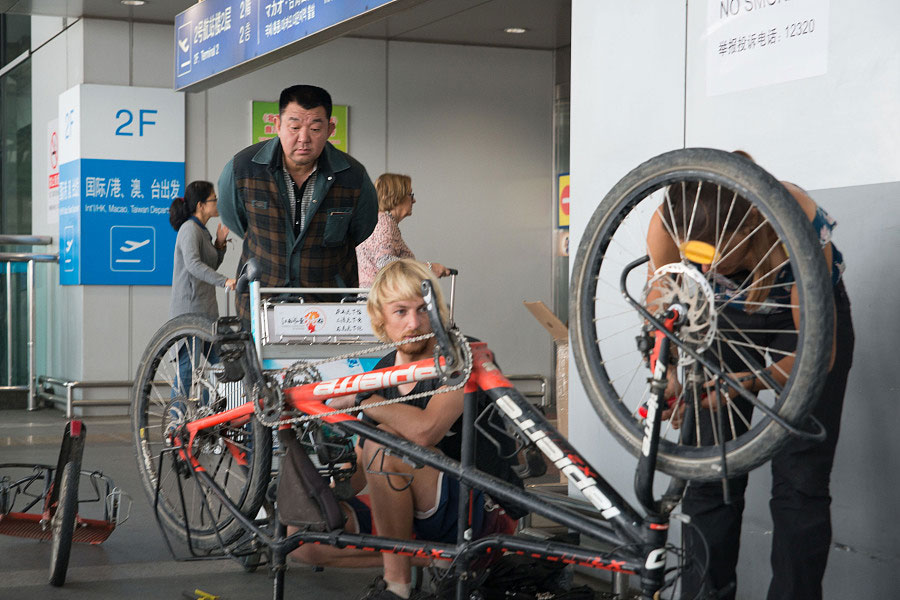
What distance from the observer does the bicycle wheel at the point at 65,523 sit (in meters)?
3.47

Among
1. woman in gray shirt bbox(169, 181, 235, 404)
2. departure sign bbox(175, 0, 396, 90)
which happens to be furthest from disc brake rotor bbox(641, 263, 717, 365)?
woman in gray shirt bbox(169, 181, 235, 404)

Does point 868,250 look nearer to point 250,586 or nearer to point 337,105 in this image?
point 250,586

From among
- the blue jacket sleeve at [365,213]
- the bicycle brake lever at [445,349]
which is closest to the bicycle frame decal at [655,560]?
the bicycle brake lever at [445,349]

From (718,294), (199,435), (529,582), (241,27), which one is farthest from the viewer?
(241,27)

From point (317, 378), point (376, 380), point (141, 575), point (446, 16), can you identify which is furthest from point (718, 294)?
point (446, 16)

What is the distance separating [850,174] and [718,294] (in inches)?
38.9

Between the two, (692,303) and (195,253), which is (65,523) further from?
(195,253)

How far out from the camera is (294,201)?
4008mm

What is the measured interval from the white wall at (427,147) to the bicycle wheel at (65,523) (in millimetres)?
5253

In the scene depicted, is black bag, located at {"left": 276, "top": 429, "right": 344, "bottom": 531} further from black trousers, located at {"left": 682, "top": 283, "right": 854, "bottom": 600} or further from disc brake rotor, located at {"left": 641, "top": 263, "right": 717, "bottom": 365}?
disc brake rotor, located at {"left": 641, "top": 263, "right": 717, "bottom": 365}

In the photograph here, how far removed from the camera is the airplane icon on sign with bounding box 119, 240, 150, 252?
8.62 m

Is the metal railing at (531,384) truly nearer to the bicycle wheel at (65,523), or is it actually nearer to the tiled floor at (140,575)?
the tiled floor at (140,575)

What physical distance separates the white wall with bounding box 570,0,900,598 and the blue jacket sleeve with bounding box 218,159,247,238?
5.33 feet

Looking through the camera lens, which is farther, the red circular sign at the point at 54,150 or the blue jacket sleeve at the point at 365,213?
the red circular sign at the point at 54,150
